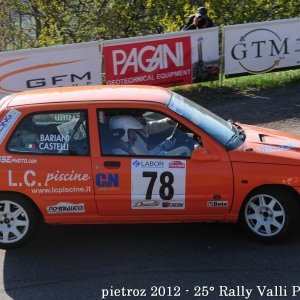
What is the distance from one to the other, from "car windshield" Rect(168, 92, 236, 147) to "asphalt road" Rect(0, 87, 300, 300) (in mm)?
1071

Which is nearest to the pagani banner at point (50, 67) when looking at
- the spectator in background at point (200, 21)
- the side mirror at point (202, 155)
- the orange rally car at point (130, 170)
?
the spectator in background at point (200, 21)

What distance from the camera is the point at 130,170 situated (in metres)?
5.59

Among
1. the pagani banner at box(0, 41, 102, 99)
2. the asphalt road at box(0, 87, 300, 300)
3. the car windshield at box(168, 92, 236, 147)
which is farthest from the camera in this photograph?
the pagani banner at box(0, 41, 102, 99)

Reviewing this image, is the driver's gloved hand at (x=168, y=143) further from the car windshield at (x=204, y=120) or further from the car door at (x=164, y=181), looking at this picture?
the car windshield at (x=204, y=120)

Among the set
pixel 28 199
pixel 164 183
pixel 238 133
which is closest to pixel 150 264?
pixel 164 183

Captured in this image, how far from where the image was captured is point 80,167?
561cm

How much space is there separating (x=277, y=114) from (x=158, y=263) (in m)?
6.13

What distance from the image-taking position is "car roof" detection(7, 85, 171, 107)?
19.2 feet

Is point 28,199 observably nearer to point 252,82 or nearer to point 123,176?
point 123,176

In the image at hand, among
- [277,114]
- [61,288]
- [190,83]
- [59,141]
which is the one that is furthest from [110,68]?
[61,288]

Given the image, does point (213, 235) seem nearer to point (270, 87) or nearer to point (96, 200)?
point (96, 200)

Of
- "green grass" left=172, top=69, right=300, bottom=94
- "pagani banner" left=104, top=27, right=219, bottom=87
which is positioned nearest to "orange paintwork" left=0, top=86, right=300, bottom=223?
"pagani banner" left=104, top=27, right=219, bottom=87

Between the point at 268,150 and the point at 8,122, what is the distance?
2672mm

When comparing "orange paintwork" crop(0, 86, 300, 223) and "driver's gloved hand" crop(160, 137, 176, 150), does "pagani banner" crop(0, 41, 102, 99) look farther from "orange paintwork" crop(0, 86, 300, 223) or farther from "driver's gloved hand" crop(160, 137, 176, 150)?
"driver's gloved hand" crop(160, 137, 176, 150)
